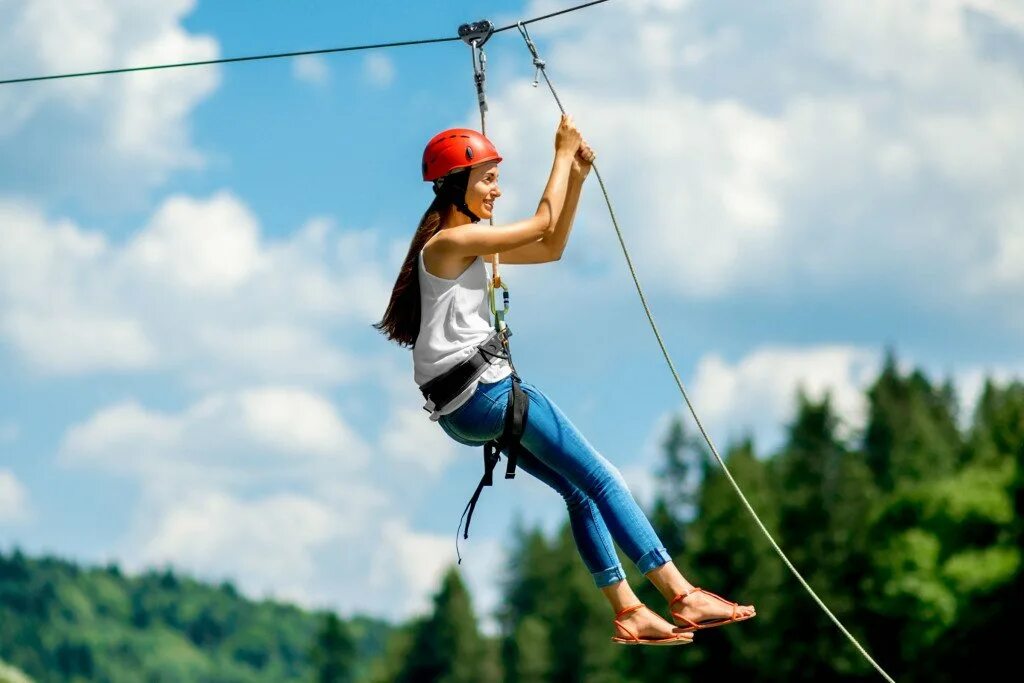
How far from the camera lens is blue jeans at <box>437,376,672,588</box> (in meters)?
9.01

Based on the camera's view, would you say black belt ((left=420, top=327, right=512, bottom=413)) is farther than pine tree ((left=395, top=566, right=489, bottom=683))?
No

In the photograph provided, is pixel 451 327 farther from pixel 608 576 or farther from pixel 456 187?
pixel 608 576

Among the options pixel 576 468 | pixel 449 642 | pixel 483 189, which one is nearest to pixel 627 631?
pixel 576 468

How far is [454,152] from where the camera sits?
912 cm

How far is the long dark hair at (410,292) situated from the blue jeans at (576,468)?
1.62 feet

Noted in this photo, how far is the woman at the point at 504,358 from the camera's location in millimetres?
8969

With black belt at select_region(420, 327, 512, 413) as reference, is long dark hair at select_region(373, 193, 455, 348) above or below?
above

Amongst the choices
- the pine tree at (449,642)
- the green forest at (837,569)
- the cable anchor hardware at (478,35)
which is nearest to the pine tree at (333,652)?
the pine tree at (449,642)

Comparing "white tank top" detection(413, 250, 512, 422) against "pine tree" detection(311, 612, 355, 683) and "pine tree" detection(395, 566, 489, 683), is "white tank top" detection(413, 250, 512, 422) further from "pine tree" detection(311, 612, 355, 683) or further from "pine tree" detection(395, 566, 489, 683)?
"pine tree" detection(311, 612, 355, 683)

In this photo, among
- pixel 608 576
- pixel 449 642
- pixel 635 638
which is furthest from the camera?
pixel 449 642

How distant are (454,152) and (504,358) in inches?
43.4

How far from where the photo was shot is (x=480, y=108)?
9.59 m

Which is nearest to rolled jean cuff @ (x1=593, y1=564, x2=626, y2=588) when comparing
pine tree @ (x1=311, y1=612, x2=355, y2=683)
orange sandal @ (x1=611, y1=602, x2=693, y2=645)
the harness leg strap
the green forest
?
orange sandal @ (x1=611, y1=602, x2=693, y2=645)

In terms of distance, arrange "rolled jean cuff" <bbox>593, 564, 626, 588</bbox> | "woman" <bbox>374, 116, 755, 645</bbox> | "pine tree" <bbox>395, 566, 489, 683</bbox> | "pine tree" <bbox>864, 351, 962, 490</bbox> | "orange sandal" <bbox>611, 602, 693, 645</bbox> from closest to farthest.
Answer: "woman" <bbox>374, 116, 755, 645</bbox>
"orange sandal" <bbox>611, 602, 693, 645</bbox>
"rolled jean cuff" <bbox>593, 564, 626, 588</bbox>
"pine tree" <bbox>864, 351, 962, 490</bbox>
"pine tree" <bbox>395, 566, 489, 683</bbox>
